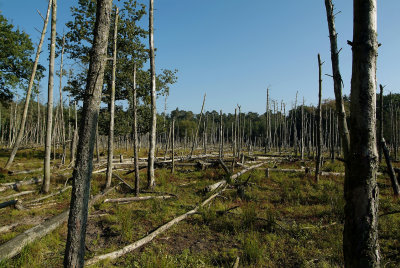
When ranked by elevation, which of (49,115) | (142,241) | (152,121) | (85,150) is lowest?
(142,241)

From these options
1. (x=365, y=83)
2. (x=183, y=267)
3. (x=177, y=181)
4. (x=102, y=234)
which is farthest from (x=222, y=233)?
(x=177, y=181)

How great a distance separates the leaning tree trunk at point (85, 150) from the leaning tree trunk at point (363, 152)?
3223 millimetres

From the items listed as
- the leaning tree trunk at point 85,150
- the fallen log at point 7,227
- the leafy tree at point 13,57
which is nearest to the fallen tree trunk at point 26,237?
the fallen log at point 7,227

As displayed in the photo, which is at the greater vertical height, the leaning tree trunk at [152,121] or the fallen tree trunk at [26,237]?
the leaning tree trunk at [152,121]

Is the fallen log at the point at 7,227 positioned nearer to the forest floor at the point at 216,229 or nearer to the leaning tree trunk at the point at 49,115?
the forest floor at the point at 216,229

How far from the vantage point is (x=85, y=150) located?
3.16m

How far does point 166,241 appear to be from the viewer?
5.49 metres

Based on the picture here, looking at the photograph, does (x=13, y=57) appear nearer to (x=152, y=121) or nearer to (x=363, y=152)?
(x=152, y=121)

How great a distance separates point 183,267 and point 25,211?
602 cm

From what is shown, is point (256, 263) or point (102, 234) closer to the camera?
Result: point (256, 263)

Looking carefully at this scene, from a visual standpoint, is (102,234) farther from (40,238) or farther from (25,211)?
(25,211)

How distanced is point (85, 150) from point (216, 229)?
4.41m

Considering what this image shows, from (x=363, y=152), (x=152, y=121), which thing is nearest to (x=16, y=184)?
(x=152, y=121)

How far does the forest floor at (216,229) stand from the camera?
446 cm
